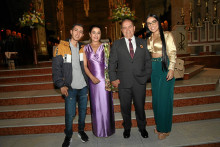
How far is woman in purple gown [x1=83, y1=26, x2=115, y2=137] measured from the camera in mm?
2449

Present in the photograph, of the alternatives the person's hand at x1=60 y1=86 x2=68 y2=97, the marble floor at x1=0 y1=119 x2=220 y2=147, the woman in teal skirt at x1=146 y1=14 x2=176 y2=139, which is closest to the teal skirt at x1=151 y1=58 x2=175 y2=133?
the woman in teal skirt at x1=146 y1=14 x2=176 y2=139

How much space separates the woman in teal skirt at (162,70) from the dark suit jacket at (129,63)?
Answer: 133 mm

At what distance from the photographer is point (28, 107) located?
11.6ft

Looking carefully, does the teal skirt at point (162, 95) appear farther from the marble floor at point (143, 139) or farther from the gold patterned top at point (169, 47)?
the marble floor at point (143, 139)

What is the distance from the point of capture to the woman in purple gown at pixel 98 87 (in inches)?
96.4

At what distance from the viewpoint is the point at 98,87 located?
8.30ft

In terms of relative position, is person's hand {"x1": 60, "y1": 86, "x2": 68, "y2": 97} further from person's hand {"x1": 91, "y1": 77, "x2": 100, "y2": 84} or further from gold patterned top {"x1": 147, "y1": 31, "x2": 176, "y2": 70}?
gold patterned top {"x1": 147, "y1": 31, "x2": 176, "y2": 70}

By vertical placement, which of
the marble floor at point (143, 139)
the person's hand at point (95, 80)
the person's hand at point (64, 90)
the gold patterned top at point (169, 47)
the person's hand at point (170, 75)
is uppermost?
the gold patterned top at point (169, 47)

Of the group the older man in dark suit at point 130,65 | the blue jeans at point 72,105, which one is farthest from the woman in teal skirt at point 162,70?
the blue jeans at point 72,105

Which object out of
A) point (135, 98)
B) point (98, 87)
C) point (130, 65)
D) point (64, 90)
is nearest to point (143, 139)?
point (135, 98)

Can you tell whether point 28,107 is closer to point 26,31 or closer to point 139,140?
point 139,140

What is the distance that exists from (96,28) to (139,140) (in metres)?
1.91

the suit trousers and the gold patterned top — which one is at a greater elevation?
the gold patterned top

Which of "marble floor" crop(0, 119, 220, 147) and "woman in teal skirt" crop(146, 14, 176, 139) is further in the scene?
"marble floor" crop(0, 119, 220, 147)
